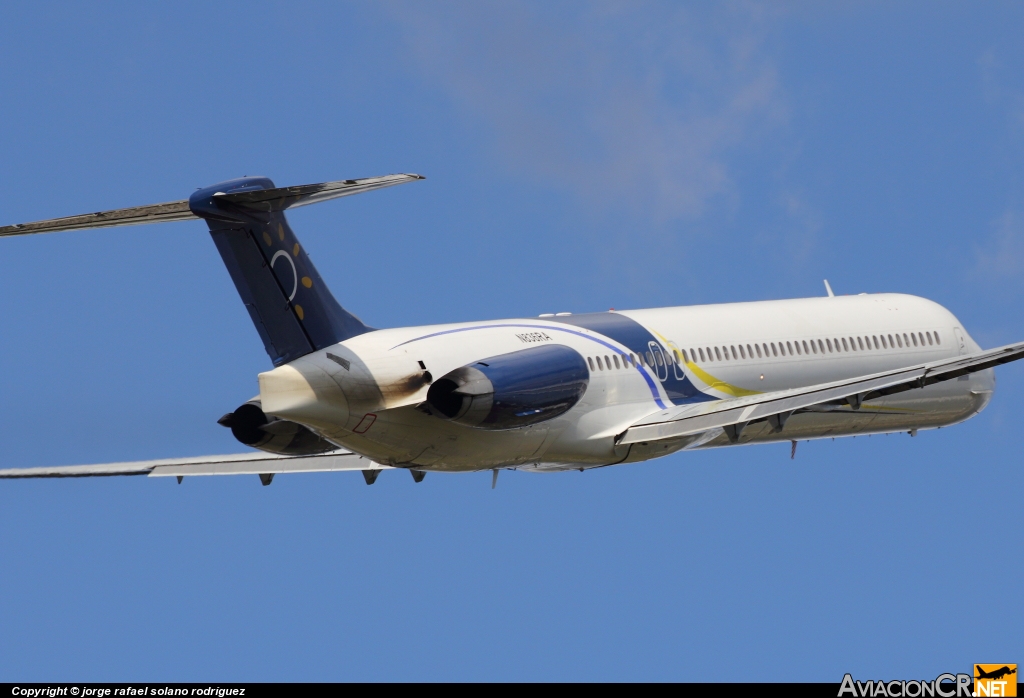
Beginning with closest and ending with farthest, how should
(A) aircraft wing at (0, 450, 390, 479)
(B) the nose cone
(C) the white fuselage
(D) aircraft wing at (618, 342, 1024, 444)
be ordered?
(B) the nose cone < (C) the white fuselage < (D) aircraft wing at (618, 342, 1024, 444) < (A) aircraft wing at (0, 450, 390, 479)

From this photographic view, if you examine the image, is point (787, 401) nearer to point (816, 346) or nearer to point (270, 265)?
point (816, 346)

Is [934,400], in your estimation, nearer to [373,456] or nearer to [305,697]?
[373,456]

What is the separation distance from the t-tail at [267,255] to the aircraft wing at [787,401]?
6.15m

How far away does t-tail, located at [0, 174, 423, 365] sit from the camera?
2294 cm

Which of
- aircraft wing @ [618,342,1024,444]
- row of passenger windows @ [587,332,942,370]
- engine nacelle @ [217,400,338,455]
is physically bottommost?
aircraft wing @ [618,342,1024,444]

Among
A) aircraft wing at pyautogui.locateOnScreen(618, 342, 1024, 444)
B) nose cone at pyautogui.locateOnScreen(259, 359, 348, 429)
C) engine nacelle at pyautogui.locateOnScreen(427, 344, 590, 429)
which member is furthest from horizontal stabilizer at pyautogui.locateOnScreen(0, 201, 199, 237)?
aircraft wing at pyautogui.locateOnScreen(618, 342, 1024, 444)

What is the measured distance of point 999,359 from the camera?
2419cm

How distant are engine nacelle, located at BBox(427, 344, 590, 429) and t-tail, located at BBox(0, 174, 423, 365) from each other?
194 cm

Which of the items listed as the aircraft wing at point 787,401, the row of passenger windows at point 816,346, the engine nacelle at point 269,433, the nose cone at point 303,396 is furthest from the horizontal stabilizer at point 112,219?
the row of passenger windows at point 816,346

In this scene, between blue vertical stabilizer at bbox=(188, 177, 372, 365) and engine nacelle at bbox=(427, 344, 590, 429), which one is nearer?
blue vertical stabilizer at bbox=(188, 177, 372, 365)

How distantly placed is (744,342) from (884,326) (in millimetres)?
3922

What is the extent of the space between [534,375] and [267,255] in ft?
15.8

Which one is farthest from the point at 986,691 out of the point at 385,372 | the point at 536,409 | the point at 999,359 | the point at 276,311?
the point at 276,311

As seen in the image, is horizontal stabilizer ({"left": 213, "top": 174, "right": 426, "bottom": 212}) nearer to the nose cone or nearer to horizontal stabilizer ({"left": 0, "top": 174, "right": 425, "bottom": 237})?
horizontal stabilizer ({"left": 0, "top": 174, "right": 425, "bottom": 237})
